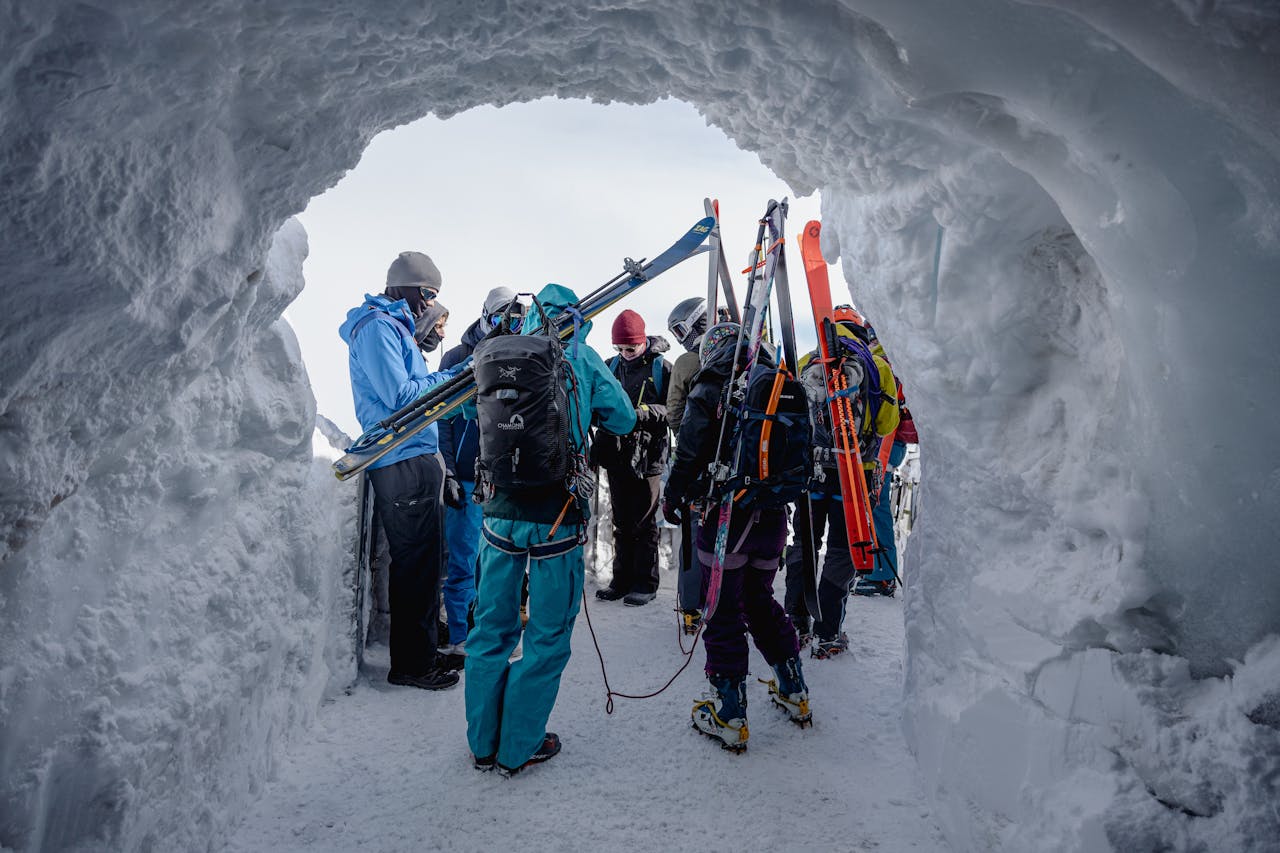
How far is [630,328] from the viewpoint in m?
5.36

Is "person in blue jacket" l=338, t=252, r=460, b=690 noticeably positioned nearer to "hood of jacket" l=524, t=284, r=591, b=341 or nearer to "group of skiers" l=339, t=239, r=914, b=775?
"group of skiers" l=339, t=239, r=914, b=775

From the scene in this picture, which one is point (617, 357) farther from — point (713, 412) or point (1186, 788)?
point (1186, 788)

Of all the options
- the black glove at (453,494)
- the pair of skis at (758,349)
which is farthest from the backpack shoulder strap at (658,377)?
the black glove at (453,494)

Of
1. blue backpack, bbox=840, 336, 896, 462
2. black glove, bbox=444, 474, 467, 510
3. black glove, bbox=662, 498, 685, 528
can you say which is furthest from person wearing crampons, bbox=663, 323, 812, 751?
black glove, bbox=444, 474, 467, 510

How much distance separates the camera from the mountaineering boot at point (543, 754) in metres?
2.84

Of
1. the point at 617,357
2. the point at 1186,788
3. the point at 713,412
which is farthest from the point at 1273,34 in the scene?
the point at 617,357

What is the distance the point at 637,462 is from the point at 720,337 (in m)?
2.00

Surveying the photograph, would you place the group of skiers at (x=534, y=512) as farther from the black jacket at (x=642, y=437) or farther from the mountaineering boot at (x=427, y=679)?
the black jacket at (x=642, y=437)

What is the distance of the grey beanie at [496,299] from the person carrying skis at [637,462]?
4.32ft

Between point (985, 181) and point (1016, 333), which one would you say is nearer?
point (985, 181)

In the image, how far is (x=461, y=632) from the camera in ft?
13.9

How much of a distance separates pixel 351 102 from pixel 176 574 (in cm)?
155

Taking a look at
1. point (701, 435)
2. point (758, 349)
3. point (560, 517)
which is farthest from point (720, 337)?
point (560, 517)

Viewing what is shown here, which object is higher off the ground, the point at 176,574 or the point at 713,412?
the point at 713,412
